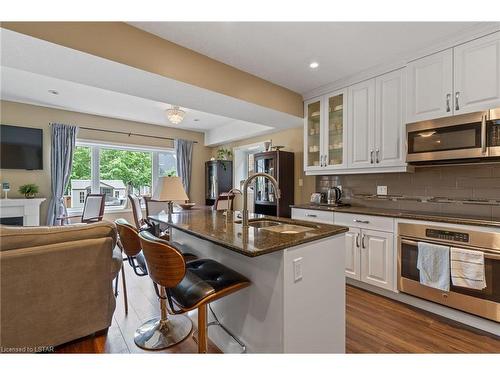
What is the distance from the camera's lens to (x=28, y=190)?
13.3ft

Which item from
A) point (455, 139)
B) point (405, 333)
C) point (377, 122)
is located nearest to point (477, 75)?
point (455, 139)

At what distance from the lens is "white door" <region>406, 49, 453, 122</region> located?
2277 mm

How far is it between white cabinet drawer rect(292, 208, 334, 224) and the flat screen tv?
448 cm

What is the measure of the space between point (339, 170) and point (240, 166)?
298 centimetres

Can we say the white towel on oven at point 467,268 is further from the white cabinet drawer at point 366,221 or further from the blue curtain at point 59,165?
the blue curtain at point 59,165

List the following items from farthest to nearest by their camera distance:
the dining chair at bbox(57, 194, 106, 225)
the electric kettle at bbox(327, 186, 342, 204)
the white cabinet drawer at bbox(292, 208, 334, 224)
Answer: the dining chair at bbox(57, 194, 106, 225), the electric kettle at bbox(327, 186, 342, 204), the white cabinet drawer at bbox(292, 208, 334, 224)

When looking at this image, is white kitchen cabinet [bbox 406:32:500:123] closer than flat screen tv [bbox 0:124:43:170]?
Yes

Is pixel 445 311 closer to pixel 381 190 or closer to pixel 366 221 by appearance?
pixel 366 221

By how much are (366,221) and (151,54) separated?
105 inches

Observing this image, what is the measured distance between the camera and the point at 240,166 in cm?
585

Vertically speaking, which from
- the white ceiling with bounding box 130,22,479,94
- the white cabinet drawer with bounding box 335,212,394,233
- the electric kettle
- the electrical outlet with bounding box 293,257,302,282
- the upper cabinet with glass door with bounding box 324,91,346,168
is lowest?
the electrical outlet with bounding box 293,257,302,282

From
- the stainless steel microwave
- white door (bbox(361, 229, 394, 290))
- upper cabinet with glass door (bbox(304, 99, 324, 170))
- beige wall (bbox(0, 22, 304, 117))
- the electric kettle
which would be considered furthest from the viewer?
upper cabinet with glass door (bbox(304, 99, 324, 170))

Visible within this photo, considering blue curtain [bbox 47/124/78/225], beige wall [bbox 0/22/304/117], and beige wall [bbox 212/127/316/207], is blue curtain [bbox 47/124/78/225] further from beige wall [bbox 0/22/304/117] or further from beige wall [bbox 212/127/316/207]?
beige wall [bbox 212/127/316/207]

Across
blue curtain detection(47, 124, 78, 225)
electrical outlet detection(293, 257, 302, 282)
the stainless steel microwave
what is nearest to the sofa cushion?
electrical outlet detection(293, 257, 302, 282)
